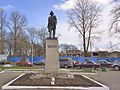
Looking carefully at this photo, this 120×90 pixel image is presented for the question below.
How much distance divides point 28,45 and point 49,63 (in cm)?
5791

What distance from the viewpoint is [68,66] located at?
47.1 metres

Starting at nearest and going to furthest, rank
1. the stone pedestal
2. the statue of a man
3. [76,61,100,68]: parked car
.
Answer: the stone pedestal < the statue of a man < [76,61,100,68]: parked car

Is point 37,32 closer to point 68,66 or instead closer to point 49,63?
point 68,66

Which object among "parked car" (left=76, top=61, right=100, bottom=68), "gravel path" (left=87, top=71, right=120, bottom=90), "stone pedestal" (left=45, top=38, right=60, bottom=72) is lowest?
"gravel path" (left=87, top=71, right=120, bottom=90)

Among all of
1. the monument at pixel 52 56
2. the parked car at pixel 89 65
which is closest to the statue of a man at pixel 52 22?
the monument at pixel 52 56

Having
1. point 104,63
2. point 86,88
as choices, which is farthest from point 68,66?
point 86,88

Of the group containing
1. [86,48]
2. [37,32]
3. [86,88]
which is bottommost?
[86,88]

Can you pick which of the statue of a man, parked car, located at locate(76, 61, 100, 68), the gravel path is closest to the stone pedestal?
the statue of a man

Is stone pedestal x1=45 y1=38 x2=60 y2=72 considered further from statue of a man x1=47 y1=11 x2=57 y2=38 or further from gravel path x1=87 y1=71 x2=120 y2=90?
gravel path x1=87 y1=71 x2=120 y2=90

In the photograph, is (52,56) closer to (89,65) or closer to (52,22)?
(52,22)

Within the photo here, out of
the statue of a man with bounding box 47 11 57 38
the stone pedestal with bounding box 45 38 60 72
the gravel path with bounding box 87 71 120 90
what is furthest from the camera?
the statue of a man with bounding box 47 11 57 38

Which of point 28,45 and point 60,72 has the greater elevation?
point 28,45

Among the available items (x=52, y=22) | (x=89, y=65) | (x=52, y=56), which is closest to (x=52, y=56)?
(x=52, y=56)

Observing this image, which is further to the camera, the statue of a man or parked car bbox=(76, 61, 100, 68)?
parked car bbox=(76, 61, 100, 68)
